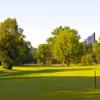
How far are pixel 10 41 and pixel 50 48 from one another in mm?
70066

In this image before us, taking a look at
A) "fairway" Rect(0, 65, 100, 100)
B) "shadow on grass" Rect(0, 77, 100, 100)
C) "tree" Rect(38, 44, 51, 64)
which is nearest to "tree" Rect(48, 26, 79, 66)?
"tree" Rect(38, 44, 51, 64)

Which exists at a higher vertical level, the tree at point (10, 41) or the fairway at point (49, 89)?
the tree at point (10, 41)

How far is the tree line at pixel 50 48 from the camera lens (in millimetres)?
85750

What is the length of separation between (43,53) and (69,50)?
41430 mm

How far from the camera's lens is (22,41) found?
89125 millimetres

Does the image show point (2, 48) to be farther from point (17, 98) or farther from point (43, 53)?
point (43, 53)

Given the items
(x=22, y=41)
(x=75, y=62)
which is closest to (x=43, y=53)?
(x=75, y=62)

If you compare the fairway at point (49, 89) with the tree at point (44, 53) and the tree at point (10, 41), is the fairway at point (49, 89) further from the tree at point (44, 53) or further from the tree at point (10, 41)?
the tree at point (44, 53)

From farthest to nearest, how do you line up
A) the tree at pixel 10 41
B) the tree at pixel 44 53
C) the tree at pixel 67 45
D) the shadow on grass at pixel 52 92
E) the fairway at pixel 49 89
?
the tree at pixel 44 53, the tree at pixel 67 45, the tree at pixel 10 41, the fairway at pixel 49 89, the shadow on grass at pixel 52 92

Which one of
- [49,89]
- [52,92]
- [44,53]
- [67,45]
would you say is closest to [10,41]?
[67,45]

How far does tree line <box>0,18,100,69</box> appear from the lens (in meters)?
85.8

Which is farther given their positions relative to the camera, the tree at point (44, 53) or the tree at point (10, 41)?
the tree at point (44, 53)

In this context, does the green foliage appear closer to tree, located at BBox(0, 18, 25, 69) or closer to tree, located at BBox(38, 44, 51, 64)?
tree, located at BBox(0, 18, 25, 69)

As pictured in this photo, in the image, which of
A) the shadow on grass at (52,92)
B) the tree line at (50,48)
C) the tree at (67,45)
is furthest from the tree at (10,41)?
the shadow on grass at (52,92)
